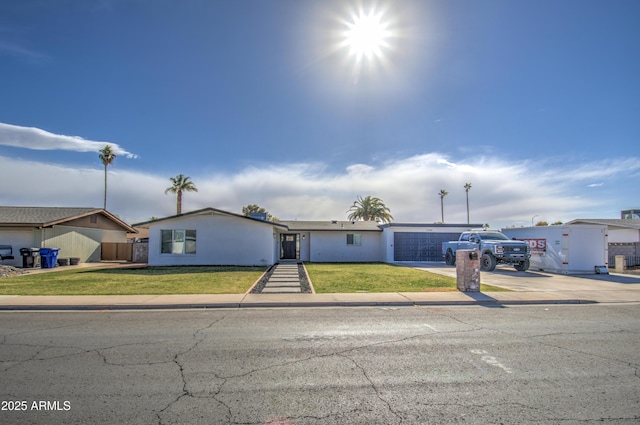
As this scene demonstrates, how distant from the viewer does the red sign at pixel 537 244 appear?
21.2 meters

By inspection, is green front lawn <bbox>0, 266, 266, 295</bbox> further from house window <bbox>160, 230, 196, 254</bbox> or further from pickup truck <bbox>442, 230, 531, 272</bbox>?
pickup truck <bbox>442, 230, 531, 272</bbox>

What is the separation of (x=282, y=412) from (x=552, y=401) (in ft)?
9.65

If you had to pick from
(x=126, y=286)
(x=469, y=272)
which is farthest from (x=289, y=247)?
(x=469, y=272)

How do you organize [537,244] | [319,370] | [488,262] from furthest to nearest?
[537,244]
[488,262]
[319,370]

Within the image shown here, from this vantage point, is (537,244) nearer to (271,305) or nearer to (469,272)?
(469,272)

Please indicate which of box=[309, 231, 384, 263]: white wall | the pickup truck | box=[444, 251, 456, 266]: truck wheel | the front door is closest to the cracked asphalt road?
the pickup truck

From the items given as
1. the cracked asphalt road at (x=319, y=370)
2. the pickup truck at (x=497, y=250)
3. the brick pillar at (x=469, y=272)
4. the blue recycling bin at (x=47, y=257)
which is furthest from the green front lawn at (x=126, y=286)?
the pickup truck at (x=497, y=250)

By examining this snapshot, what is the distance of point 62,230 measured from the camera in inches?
1002

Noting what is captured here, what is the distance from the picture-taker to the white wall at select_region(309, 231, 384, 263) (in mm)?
31219

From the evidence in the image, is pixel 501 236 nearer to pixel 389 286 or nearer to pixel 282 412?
pixel 389 286

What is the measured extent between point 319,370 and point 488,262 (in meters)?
18.5

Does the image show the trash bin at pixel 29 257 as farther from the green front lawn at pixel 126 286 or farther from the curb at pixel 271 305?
the curb at pixel 271 305

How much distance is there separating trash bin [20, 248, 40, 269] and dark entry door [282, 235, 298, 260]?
17.8 meters

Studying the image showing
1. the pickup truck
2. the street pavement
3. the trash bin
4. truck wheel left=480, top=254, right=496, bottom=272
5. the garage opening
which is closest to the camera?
the street pavement
